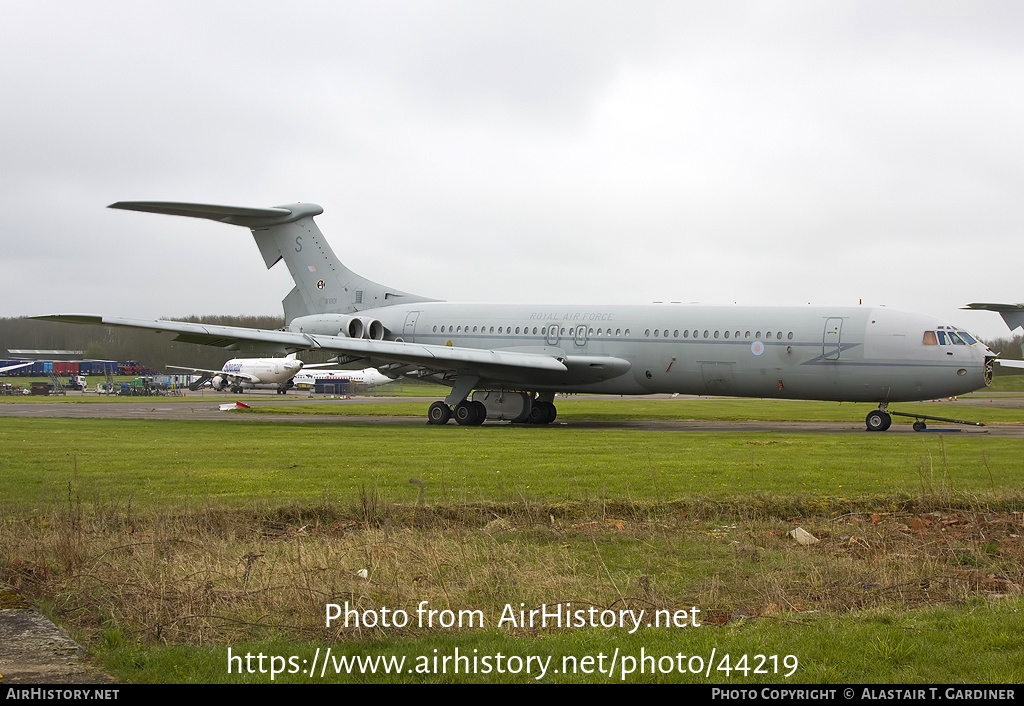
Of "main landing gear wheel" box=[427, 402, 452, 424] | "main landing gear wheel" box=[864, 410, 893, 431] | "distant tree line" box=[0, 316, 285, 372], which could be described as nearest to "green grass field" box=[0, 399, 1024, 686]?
A: "main landing gear wheel" box=[864, 410, 893, 431]

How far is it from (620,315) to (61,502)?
20.0 m

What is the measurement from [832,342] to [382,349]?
1243cm

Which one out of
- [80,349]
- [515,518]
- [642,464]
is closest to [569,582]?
[515,518]

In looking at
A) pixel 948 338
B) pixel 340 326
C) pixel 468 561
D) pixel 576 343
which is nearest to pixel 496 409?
pixel 576 343

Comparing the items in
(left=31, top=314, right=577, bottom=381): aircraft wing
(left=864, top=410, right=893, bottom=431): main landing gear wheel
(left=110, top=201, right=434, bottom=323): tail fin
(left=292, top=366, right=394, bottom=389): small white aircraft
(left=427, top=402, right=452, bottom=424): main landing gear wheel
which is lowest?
(left=292, top=366, right=394, bottom=389): small white aircraft

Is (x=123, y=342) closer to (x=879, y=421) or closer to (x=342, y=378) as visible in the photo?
(x=342, y=378)

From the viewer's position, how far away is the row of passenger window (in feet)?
89.3

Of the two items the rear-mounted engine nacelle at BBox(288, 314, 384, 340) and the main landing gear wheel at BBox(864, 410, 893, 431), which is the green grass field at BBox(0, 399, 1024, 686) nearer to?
the main landing gear wheel at BBox(864, 410, 893, 431)

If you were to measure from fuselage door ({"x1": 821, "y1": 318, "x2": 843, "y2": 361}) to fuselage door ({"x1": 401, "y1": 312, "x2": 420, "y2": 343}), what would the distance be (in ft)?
44.0

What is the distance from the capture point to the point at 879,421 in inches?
1019

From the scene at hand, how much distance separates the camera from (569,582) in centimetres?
849

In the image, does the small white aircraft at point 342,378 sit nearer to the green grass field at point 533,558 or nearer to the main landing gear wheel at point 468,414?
the main landing gear wheel at point 468,414

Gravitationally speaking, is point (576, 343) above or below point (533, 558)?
above

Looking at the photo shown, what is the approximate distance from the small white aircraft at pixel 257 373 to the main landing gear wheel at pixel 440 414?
44166 mm
